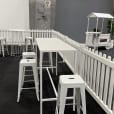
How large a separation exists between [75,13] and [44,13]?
208 centimetres

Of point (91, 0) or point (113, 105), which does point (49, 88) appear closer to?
point (113, 105)

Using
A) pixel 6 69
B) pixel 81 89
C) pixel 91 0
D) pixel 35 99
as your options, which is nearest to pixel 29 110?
pixel 35 99

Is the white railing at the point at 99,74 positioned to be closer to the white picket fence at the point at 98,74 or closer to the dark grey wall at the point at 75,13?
the white picket fence at the point at 98,74

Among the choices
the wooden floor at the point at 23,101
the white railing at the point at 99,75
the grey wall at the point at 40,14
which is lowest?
the wooden floor at the point at 23,101

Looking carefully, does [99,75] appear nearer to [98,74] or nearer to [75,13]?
[98,74]

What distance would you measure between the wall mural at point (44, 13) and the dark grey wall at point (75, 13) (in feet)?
3.28

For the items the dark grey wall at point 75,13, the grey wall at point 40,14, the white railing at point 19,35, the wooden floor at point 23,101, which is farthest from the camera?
the dark grey wall at point 75,13

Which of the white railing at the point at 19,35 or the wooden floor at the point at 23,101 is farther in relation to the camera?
the white railing at the point at 19,35

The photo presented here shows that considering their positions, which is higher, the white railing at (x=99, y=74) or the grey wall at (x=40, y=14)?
the grey wall at (x=40, y=14)

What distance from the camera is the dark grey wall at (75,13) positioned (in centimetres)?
884

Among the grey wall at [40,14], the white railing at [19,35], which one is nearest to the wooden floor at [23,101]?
the white railing at [19,35]

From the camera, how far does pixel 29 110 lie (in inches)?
107

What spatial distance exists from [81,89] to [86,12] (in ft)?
25.5

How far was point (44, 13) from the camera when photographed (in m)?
7.71
